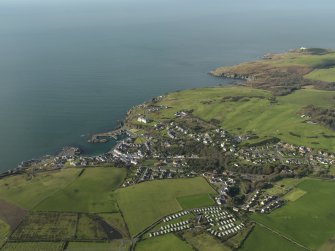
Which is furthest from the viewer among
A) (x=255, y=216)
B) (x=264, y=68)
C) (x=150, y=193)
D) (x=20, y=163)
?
(x=264, y=68)

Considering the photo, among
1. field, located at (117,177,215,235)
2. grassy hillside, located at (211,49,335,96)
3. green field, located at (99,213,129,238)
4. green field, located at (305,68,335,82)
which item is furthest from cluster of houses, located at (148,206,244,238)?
green field, located at (305,68,335,82)

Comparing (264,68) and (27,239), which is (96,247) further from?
(264,68)

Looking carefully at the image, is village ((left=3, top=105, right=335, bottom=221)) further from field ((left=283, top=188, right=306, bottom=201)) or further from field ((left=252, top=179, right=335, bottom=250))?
field ((left=252, top=179, right=335, bottom=250))

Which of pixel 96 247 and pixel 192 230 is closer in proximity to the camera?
pixel 96 247

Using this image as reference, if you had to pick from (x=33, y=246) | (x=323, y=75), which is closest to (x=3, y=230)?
(x=33, y=246)

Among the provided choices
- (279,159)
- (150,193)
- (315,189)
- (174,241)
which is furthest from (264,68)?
(174,241)

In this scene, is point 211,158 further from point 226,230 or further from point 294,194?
point 226,230
